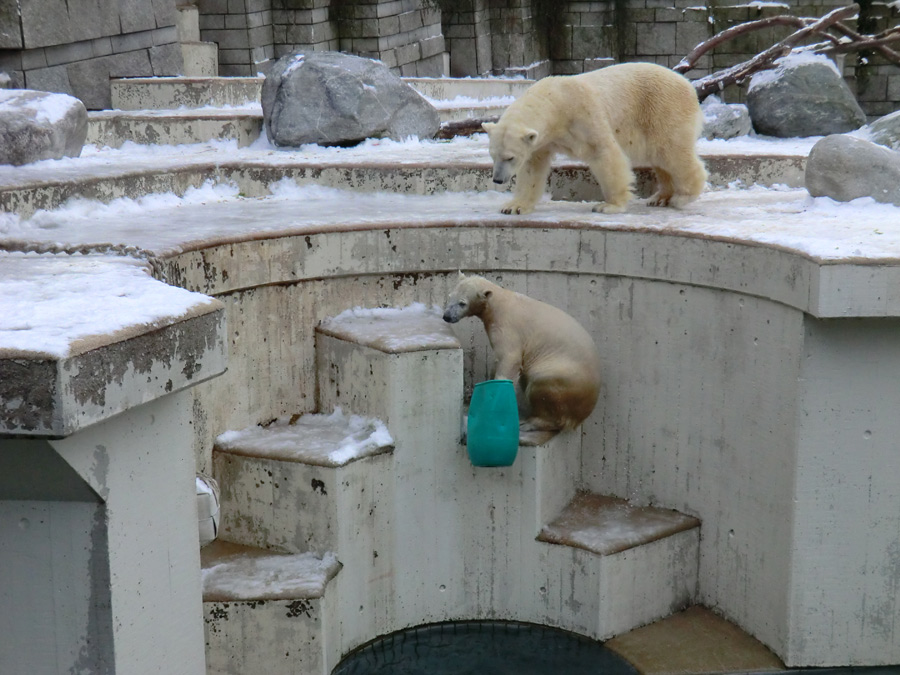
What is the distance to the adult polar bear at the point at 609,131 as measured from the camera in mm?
4711

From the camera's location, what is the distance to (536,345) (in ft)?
14.6

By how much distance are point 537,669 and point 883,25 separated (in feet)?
47.3

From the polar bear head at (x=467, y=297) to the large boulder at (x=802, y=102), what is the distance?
13.6ft

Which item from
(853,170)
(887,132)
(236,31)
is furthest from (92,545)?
(236,31)

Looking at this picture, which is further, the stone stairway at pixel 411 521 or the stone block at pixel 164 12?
the stone block at pixel 164 12

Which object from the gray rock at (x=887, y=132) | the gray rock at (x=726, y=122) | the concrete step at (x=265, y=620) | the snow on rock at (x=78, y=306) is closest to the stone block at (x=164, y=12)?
Answer: the gray rock at (x=726, y=122)

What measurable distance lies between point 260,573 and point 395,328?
115 centimetres

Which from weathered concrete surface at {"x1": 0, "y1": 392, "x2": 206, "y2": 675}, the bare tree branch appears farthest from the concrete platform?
the bare tree branch

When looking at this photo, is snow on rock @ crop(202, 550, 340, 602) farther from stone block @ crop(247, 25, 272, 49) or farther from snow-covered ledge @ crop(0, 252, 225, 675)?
stone block @ crop(247, 25, 272, 49)

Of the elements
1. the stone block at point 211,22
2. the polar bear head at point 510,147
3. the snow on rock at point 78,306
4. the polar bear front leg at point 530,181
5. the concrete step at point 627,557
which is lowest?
the concrete step at point 627,557

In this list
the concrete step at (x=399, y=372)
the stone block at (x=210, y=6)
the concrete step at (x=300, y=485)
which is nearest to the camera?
the concrete step at (x=300, y=485)

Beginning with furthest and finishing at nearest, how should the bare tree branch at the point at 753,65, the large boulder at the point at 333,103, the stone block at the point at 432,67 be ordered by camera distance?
1. the stone block at the point at 432,67
2. the bare tree branch at the point at 753,65
3. the large boulder at the point at 333,103

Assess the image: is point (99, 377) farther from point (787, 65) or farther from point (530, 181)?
point (787, 65)

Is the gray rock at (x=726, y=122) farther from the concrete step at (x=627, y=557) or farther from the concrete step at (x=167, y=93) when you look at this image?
the concrete step at (x=627, y=557)
